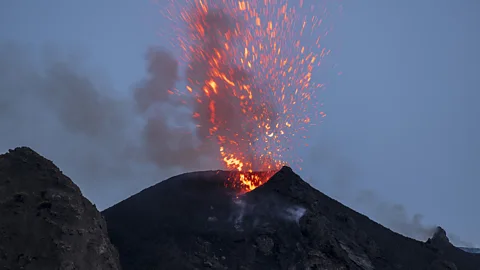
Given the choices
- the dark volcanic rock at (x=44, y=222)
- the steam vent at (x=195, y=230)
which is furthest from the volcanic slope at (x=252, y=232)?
the dark volcanic rock at (x=44, y=222)

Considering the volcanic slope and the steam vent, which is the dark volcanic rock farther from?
the volcanic slope

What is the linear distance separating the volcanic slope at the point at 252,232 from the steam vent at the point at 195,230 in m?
0.16

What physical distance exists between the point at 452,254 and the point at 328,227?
34.1 m

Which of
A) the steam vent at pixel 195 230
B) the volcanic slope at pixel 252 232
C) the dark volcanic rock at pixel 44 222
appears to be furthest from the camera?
the volcanic slope at pixel 252 232

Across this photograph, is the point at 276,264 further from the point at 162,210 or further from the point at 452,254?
the point at 452,254

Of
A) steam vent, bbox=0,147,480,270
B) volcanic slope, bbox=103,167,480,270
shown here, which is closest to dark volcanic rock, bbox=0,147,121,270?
steam vent, bbox=0,147,480,270

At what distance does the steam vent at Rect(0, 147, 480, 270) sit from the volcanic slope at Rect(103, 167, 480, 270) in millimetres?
157

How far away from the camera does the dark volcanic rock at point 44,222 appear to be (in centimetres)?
4031

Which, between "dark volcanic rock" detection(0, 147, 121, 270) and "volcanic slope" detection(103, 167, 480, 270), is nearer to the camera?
"dark volcanic rock" detection(0, 147, 121, 270)

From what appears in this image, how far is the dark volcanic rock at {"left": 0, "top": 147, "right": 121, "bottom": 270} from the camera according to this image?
1587 inches

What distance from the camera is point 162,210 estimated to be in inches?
2648

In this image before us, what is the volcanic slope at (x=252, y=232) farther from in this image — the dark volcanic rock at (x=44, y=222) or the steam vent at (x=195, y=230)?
the dark volcanic rock at (x=44, y=222)

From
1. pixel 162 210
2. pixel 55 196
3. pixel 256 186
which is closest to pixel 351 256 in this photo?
pixel 256 186

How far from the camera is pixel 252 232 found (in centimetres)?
6488
